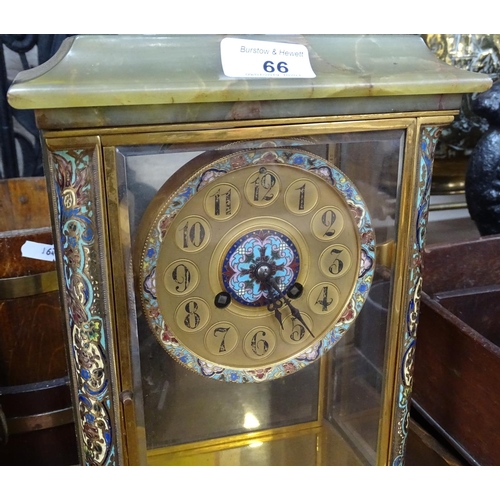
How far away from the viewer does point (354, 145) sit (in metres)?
0.81

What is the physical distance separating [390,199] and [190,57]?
0.35m

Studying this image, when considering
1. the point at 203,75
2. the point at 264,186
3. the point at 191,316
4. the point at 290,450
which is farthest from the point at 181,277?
the point at 290,450

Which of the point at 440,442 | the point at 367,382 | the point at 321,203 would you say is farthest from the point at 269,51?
the point at 440,442

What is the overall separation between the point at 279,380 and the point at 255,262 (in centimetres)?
28

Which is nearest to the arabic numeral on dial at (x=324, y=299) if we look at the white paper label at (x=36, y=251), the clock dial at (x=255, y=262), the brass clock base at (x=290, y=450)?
the clock dial at (x=255, y=262)

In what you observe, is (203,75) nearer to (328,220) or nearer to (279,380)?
(328,220)

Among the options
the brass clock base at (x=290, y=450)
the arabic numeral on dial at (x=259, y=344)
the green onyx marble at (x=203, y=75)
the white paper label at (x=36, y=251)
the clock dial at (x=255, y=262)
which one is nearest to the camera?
the green onyx marble at (x=203, y=75)

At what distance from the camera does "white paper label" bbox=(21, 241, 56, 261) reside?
114 cm

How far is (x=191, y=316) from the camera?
83 cm

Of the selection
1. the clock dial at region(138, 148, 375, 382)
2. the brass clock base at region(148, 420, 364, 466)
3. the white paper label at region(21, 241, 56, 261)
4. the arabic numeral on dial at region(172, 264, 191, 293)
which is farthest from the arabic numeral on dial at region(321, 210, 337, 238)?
the white paper label at region(21, 241, 56, 261)

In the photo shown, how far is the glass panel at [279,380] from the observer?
2.45 feet

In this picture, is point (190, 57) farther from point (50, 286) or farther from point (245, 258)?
point (50, 286)

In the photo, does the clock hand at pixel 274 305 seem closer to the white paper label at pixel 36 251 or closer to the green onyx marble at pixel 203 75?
the green onyx marble at pixel 203 75

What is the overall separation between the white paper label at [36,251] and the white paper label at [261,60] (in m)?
0.59
